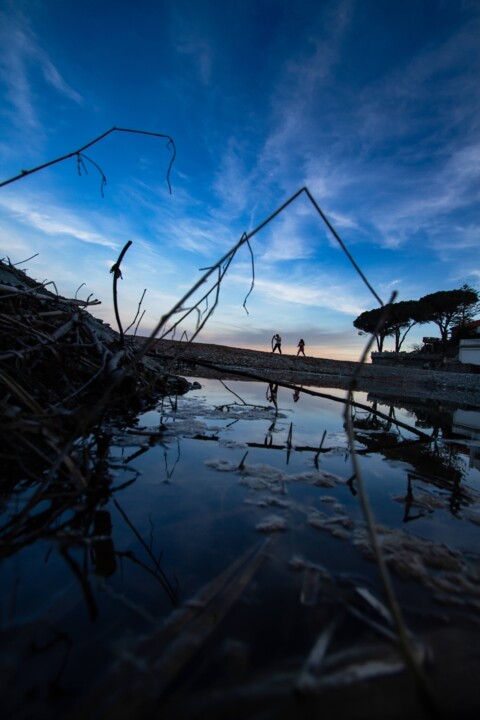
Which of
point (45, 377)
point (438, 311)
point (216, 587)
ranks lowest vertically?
point (216, 587)

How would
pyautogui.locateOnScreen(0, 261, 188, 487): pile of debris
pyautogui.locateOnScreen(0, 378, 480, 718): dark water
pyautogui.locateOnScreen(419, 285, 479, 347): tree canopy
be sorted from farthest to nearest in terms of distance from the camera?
1. pyautogui.locateOnScreen(419, 285, 479, 347): tree canopy
2. pyautogui.locateOnScreen(0, 261, 188, 487): pile of debris
3. pyautogui.locateOnScreen(0, 378, 480, 718): dark water

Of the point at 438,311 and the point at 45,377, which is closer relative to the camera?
the point at 45,377

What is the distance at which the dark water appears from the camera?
63cm

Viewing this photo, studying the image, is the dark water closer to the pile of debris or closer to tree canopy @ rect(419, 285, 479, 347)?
the pile of debris

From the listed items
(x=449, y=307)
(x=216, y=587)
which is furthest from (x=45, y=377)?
(x=449, y=307)

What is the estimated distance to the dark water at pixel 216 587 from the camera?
63 centimetres

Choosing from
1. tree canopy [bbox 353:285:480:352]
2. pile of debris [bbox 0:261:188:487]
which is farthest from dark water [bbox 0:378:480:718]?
tree canopy [bbox 353:285:480:352]

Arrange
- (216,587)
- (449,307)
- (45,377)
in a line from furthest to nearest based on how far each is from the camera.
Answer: (449,307)
(45,377)
(216,587)

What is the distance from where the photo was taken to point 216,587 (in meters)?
0.92

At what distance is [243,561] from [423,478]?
151 cm

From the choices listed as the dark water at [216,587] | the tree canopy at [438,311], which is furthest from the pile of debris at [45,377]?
the tree canopy at [438,311]

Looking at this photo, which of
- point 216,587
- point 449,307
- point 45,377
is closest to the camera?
point 216,587

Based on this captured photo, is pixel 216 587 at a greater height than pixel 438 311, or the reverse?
pixel 438 311

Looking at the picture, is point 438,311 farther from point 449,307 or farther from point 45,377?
point 45,377
